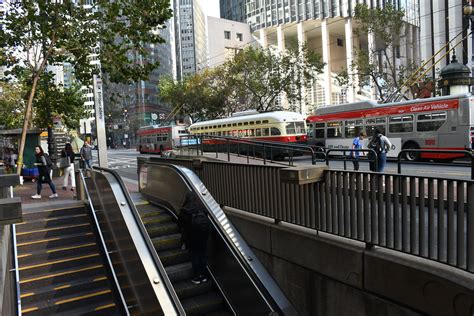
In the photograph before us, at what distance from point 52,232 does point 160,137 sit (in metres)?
33.9

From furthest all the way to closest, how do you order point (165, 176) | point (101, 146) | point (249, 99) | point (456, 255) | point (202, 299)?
point (249, 99) → point (101, 146) → point (165, 176) → point (202, 299) → point (456, 255)

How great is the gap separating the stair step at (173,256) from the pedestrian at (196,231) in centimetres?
58

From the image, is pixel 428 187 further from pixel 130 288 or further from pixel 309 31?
pixel 309 31

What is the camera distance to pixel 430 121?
17688 millimetres

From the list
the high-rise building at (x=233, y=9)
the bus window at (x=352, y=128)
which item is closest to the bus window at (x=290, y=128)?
the bus window at (x=352, y=128)

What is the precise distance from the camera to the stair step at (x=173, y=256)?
649 cm

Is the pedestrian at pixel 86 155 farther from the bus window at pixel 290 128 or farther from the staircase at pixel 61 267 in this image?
the bus window at pixel 290 128

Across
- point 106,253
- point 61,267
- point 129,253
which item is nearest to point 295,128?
point 106,253

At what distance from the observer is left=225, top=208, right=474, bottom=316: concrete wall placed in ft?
12.8

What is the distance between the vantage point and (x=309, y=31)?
6706 cm

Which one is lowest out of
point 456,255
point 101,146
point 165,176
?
point 456,255

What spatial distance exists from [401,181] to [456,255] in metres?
0.94

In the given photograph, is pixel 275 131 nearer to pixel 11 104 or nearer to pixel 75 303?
pixel 75 303

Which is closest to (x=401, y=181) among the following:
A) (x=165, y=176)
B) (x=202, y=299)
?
(x=202, y=299)
